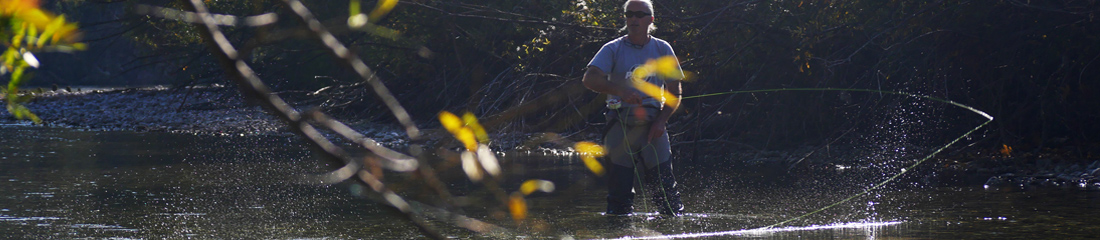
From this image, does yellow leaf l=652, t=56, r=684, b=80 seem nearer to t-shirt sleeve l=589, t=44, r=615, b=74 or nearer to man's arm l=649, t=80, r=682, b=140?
man's arm l=649, t=80, r=682, b=140

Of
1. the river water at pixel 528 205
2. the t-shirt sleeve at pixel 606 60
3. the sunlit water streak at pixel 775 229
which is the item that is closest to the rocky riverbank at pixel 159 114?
the river water at pixel 528 205

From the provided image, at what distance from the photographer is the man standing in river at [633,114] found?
609cm

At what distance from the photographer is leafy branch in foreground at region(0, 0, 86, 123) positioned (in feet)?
5.72

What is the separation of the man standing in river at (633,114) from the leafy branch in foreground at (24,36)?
4.20 m

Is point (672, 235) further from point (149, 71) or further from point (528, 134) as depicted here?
point (149, 71)

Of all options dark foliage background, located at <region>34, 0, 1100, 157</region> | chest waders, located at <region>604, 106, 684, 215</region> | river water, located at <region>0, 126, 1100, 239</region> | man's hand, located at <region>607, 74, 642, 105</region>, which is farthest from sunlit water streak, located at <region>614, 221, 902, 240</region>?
dark foliage background, located at <region>34, 0, 1100, 157</region>

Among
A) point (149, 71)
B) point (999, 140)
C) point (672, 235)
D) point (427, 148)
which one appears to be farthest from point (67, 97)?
A: point (149, 71)

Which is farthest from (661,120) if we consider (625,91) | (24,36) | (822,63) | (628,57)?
(822,63)

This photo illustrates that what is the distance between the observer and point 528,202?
7195mm

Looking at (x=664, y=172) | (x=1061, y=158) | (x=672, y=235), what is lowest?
(x=672, y=235)

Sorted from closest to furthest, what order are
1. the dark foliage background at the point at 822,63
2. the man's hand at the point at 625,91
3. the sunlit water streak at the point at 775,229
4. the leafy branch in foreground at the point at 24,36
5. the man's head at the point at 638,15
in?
the leafy branch in foreground at the point at 24,36 < the sunlit water streak at the point at 775,229 < the man's head at the point at 638,15 < the man's hand at the point at 625,91 < the dark foliage background at the point at 822,63

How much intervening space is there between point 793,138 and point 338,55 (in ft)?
35.3

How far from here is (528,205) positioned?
702cm

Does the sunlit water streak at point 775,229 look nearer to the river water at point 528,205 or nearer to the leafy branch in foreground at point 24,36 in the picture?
the river water at point 528,205
